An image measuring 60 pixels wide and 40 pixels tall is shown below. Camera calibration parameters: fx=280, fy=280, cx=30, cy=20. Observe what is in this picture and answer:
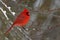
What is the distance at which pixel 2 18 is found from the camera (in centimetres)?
304

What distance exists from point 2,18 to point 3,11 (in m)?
0.18

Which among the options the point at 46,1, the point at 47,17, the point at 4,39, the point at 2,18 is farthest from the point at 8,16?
the point at 47,17

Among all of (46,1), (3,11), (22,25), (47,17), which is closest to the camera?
(3,11)

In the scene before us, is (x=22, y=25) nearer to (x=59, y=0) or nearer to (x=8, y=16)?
(x=8, y=16)

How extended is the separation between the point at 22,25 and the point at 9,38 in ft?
1.09

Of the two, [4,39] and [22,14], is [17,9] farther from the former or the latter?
[4,39]

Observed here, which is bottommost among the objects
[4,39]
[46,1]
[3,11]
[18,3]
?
[4,39]

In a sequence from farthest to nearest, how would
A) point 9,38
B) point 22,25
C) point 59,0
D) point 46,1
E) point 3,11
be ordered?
point 59,0 < point 46,1 < point 22,25 < point 9,38 < point 3,11

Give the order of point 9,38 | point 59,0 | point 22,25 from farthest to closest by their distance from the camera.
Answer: point 59,0, point 22,25, point 9,38

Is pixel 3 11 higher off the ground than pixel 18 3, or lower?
lower

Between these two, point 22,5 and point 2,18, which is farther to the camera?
point 22,5

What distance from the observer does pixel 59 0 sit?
216 inches

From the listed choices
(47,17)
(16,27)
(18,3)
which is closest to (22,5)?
(18,3)

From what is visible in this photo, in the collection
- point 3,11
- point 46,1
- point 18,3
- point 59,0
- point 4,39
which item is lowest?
point 4,39
